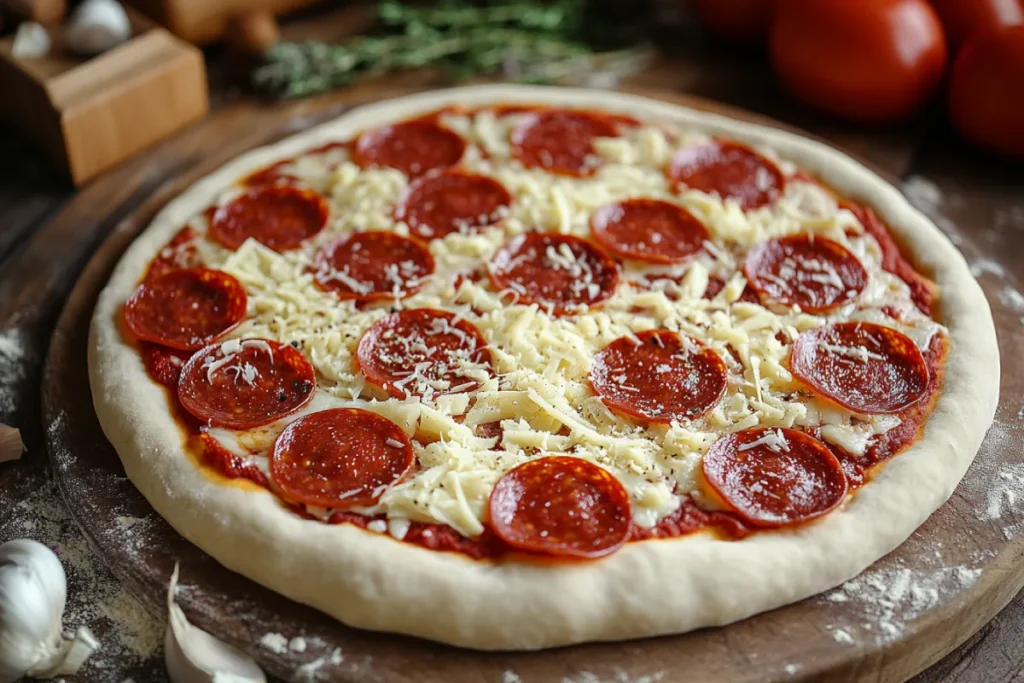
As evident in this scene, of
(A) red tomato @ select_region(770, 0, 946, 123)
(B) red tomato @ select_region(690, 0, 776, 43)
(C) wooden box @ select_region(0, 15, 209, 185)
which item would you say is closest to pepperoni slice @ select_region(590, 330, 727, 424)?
(A) red tomato @ select_region(770, 0, 946, 123)

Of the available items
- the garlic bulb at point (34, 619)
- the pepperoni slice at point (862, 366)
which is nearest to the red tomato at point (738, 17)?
the pepperoni slice at point (862, 366)

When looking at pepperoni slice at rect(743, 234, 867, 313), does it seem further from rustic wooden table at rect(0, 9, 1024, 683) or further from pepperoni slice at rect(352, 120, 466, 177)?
pepperoni slice at rect(352, 120, 466, 177)

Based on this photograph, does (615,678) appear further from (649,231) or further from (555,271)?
(649,231)

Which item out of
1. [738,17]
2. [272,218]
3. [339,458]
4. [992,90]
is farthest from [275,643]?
[738,17]

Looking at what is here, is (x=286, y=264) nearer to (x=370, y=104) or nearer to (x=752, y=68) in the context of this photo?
(x=370, y=104)

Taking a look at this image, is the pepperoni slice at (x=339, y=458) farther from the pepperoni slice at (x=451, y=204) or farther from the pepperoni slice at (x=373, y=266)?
the pepperoni slice at (x=451, y=204)

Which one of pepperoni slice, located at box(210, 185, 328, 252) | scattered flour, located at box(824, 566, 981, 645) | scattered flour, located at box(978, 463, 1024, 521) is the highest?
pepperoni slice, located at box(210, 185, 328, 252)
